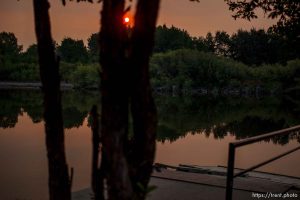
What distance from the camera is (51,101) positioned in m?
4.62

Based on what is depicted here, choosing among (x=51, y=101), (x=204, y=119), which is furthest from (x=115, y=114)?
(x=204, y=119)

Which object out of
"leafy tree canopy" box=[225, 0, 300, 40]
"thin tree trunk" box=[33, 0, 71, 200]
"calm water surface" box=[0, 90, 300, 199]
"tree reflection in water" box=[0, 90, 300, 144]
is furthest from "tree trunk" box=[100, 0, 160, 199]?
"tree reflection in water" box=[0, 90, 300, 144]

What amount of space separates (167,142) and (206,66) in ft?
187

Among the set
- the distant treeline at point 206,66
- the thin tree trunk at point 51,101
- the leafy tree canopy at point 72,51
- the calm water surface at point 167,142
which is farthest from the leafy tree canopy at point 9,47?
the thin tree trunk at point 51,101

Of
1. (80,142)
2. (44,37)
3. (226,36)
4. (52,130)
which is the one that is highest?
(226,36)

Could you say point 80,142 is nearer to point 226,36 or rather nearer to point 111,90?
point 111,90

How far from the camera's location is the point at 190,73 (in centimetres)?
8612

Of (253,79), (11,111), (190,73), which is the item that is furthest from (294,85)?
(11,111)

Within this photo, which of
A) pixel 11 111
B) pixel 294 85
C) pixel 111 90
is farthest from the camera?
pixel 294 85

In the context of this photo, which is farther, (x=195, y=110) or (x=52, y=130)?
(x=195, y=110)

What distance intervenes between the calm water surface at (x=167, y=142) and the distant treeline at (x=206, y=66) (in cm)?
3092

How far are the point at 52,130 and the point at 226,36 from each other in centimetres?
10762

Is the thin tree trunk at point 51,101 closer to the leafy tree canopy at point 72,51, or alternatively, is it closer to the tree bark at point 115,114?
the tree bark at point 115,114

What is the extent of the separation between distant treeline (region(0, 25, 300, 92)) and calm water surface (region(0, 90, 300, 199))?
30918 millimetres
